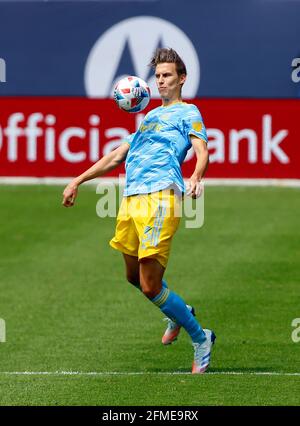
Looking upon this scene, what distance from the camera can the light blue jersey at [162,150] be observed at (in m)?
10.1

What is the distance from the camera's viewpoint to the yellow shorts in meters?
10.0

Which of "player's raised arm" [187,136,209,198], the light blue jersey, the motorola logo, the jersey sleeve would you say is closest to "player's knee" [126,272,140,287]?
the light blue jersey

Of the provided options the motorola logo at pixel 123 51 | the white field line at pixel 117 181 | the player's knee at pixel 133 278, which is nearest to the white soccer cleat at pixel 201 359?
the player's knee at pixel 133 278

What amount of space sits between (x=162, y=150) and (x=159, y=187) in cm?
30

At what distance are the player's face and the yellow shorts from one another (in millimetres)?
804

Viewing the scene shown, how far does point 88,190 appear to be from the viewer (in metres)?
23.1

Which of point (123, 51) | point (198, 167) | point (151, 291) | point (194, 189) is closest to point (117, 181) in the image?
point (123, 51)

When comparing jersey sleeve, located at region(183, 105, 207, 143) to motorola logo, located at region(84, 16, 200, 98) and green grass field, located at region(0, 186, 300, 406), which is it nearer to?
green grass field, located at region(0, 186, 300, 406)

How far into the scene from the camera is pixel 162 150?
1016 centimetres

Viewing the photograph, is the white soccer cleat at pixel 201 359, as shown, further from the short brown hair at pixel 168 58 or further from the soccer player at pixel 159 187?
the short brown hair at pixel 168 58

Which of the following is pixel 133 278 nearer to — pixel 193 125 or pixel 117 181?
pixel 193 125

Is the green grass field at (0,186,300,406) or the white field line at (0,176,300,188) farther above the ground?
the white field line at (0,176,300,188)
